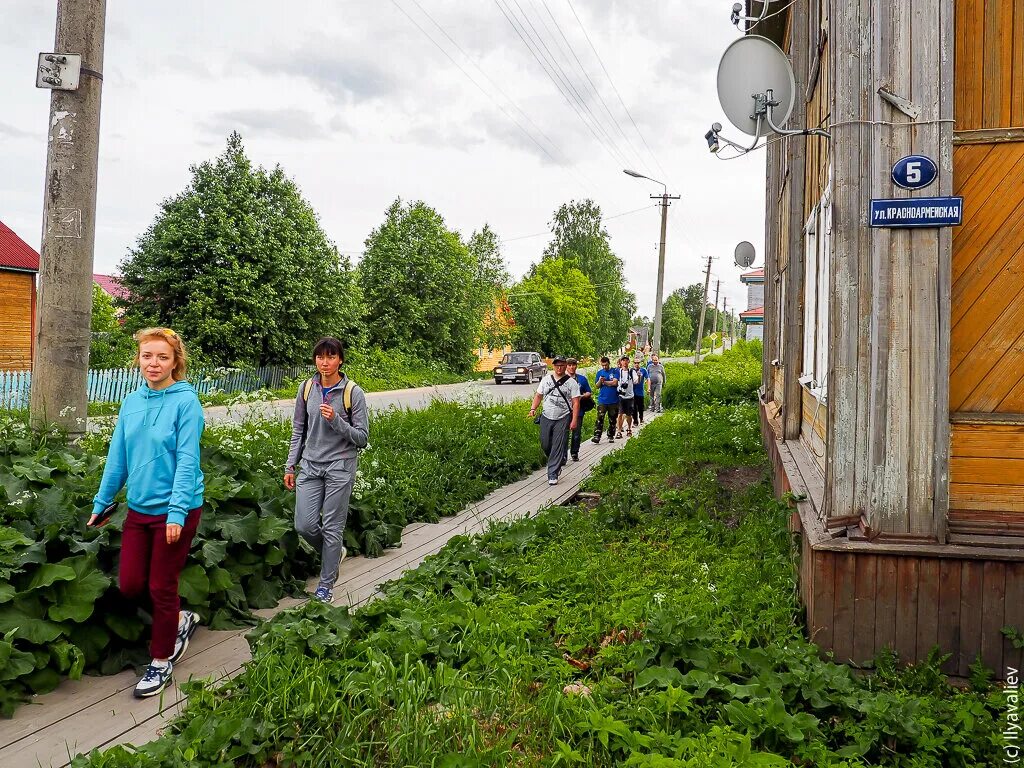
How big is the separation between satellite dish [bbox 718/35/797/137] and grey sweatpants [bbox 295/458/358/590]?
11.3ft

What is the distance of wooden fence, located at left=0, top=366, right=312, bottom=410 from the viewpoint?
1688 centimetres

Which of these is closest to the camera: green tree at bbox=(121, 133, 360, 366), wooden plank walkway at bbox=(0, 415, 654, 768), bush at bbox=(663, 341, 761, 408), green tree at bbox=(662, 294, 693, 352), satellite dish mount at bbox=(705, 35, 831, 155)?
wooden plank walkway at bbox=(0, 415, 654, 768)

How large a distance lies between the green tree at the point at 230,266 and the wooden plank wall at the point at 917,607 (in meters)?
24.2

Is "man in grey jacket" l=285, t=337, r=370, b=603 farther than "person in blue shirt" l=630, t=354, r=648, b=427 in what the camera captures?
No

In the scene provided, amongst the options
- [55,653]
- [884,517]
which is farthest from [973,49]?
[55,653]

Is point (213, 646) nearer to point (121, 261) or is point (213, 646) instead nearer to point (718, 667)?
point (718, 667)

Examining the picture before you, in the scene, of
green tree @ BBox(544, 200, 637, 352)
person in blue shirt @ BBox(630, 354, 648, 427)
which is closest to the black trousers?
person in blue shirt @ BBox(630, 354, 648, 427)

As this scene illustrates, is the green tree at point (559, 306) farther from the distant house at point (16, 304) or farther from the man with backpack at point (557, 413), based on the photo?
the man with backpack at point (557, 413)

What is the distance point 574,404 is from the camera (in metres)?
10.5

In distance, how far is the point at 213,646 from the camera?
4523mm

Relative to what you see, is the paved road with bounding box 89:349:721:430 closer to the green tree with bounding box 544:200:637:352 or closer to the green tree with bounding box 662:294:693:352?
the green tree with bounding box 544:200:637:352

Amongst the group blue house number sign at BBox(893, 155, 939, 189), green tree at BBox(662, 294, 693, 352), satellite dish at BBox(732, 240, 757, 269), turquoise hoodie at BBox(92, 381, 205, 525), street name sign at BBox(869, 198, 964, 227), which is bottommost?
turquoise hoodie at BBox(92, 381, 205, 525)

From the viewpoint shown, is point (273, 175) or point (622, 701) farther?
point (273, 175)

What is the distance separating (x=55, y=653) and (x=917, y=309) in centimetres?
444
